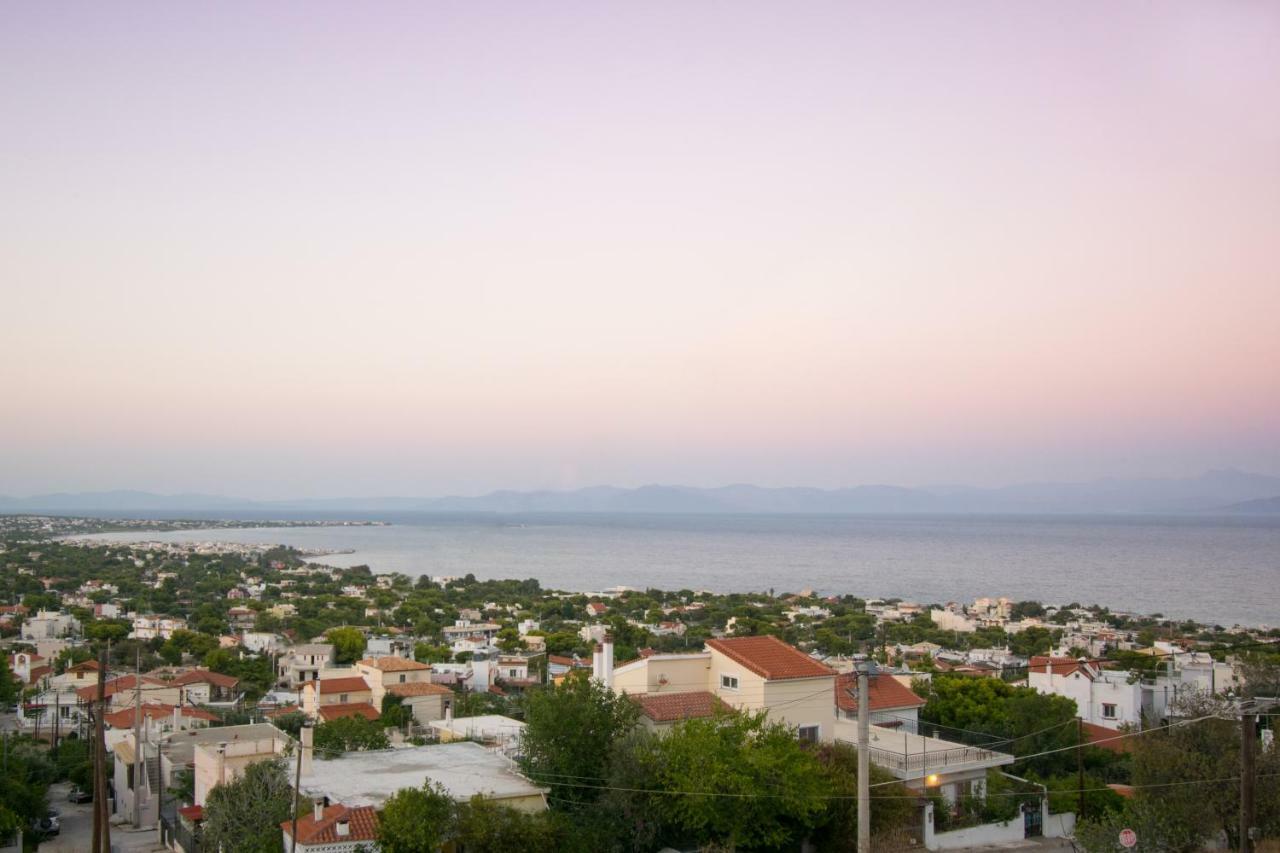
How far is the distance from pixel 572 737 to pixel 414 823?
13.4 ft

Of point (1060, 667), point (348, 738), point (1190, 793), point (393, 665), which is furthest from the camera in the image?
point (393, 665)

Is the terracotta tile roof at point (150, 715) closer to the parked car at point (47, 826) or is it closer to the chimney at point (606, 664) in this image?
the parked car at point (47, 826)

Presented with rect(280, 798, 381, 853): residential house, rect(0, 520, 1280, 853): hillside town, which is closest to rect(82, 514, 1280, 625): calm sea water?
rect(0, 520, 1280, 853): hillside town

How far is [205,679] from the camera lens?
39.4m

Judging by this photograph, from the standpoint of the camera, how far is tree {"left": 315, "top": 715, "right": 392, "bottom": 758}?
2100 cm

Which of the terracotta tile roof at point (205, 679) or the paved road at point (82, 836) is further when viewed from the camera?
the terracotta tile roof at point (205, 679)

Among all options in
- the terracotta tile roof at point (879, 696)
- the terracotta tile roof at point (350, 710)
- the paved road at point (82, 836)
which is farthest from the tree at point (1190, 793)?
the terracotta tile roof at point (350, 710)

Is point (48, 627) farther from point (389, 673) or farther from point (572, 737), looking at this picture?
point (572, 737)

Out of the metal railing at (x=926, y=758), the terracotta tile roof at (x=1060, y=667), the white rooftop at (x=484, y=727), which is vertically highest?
the metal railing at (x=926, y=758)

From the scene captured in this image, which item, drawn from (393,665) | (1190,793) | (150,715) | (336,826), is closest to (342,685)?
(393,665)

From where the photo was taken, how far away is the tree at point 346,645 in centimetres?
4859

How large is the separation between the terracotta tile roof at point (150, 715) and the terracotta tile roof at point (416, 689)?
578cm

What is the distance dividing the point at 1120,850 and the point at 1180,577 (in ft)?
381

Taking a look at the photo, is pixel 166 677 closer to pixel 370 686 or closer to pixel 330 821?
pixel 370 686
